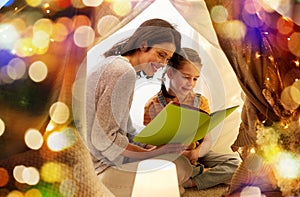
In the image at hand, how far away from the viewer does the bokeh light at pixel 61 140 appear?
1280mm

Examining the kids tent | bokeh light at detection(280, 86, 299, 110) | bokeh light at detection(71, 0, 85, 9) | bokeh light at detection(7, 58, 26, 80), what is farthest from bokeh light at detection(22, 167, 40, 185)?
bokeh light at detection(280, 86, 299, 110)

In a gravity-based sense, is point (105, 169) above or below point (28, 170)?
below

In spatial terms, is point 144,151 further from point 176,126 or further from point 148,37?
point 148,37

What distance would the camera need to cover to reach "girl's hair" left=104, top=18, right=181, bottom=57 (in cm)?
145

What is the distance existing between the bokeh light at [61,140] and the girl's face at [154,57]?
31 cm

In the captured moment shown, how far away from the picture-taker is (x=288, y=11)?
1763 millimetres

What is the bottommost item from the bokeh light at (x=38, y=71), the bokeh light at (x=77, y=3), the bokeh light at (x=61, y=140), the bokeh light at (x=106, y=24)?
the bokeh light at (x=61, y=140)

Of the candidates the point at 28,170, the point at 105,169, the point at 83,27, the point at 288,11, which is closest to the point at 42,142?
the point at 28,170

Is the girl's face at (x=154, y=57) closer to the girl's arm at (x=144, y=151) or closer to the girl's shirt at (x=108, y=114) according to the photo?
the girl's shirt at (x=108, y=114)

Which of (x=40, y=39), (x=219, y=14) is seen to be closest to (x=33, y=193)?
(x=40, y=39)

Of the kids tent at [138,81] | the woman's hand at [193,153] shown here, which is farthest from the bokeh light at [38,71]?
the woman's hand at [193,153]

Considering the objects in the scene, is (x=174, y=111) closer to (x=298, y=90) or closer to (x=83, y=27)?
(x=83, y=27)

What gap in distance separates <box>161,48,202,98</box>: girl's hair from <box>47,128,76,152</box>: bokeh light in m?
0.34

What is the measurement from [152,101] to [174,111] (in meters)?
0.11
